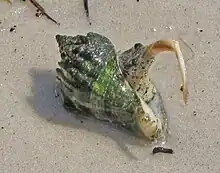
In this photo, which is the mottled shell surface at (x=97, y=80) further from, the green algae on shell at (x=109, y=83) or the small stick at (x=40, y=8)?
the small stick at (x=40, y=8)

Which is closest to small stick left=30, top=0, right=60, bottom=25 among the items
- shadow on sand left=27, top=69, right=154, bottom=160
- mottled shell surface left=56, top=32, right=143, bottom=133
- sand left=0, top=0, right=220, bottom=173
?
sand left=0, top=0, right=220, bottom=173

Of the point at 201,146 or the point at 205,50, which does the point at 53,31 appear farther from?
the point at 201,146

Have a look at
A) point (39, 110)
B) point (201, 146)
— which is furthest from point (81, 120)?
point (201, 146)

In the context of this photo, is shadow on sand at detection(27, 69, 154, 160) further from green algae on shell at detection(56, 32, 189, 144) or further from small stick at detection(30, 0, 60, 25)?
small stick at detection(30, 0, 60, 25)

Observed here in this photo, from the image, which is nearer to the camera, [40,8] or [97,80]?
[97,80]

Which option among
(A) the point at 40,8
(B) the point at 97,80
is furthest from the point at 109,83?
(A) the point at 40,8

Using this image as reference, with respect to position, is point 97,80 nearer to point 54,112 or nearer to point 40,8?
point 54,112

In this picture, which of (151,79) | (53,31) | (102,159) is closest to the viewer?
(102,159)
